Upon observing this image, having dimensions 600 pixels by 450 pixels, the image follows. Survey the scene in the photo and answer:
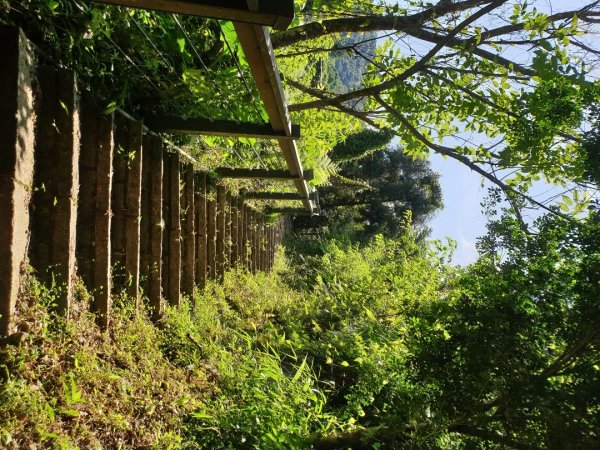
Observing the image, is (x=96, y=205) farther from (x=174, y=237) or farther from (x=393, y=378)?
(x=393, y=378)

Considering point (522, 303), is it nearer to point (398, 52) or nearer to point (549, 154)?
point (549, 154)

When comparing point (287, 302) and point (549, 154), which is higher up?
point (549, 154)

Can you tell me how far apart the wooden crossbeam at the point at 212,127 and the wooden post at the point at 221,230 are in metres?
2.76

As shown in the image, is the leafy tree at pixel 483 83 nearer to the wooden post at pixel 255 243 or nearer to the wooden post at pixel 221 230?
the wooden post at pixel 221 230

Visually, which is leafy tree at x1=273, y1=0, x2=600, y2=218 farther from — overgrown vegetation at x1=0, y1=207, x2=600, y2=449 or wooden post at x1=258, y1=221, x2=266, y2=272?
wooden post at x1=258, y1=221, x2=266, y2=272

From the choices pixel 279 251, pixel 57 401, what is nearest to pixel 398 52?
pixel 57 401

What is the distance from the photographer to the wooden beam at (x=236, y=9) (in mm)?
1604

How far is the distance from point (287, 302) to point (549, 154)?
465 cm

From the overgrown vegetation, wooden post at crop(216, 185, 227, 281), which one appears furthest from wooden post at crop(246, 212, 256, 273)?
the overgrown vegetation

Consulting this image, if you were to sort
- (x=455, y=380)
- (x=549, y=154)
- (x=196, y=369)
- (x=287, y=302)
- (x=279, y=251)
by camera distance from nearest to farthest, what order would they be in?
(x=455, y=380), (x=549, y=154), (x=196, y=369), (x=287, y=302), (x=279, y=251)

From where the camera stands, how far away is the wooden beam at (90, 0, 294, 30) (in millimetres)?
1604

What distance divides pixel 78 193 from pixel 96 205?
6.3 inches

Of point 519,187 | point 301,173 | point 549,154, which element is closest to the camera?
Result: point 549,154

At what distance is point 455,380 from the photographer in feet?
7.77
